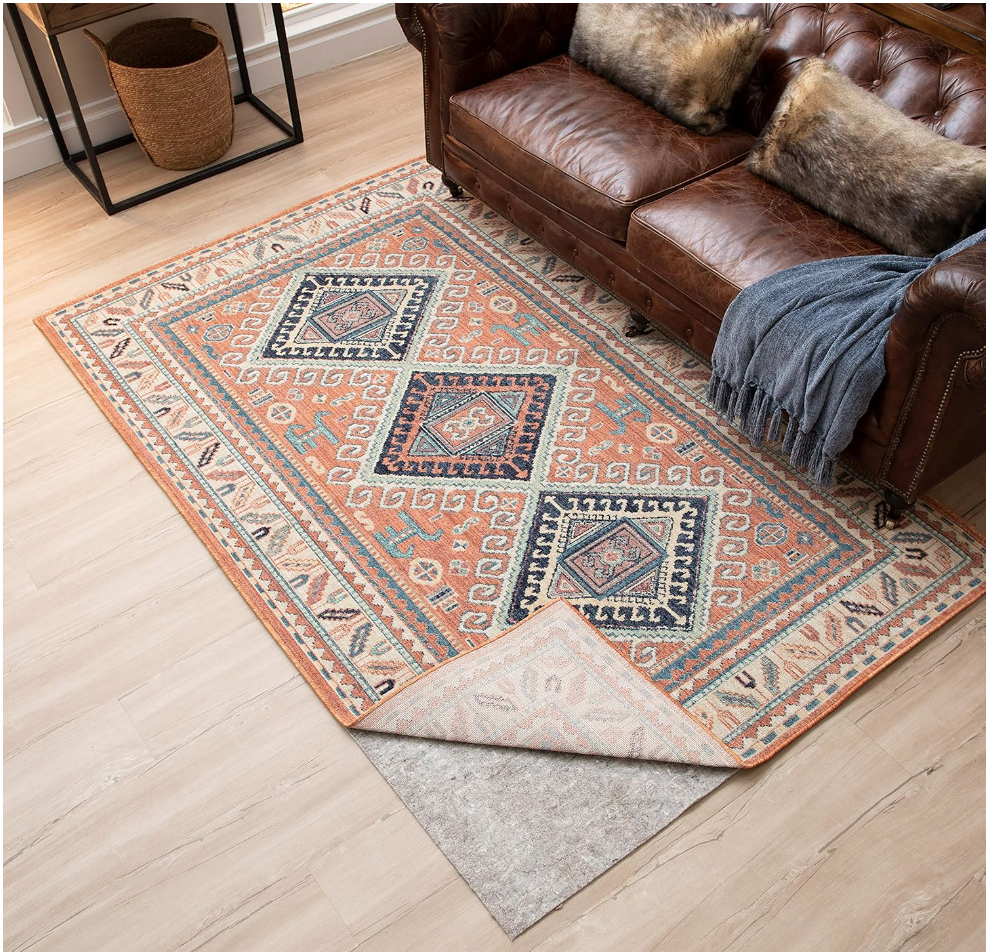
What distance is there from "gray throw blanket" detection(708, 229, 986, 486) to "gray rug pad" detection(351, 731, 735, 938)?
33.0 inches

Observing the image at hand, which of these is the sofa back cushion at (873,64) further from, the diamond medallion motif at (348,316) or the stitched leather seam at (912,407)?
the diamond medallion motif at (348,316)

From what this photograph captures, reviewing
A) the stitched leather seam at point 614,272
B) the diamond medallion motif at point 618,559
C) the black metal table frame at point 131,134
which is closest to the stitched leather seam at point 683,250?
the stitched leather seam at point 614,272

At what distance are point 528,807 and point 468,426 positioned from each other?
3.59 feet

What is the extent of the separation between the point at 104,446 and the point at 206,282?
0.72 metres

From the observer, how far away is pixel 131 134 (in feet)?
12.9

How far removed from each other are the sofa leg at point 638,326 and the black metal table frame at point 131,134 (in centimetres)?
154

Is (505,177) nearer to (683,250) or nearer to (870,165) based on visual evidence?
(683,250)

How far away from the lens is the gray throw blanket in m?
2.38

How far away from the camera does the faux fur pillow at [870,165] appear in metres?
2.43

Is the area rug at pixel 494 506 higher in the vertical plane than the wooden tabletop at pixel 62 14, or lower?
lower

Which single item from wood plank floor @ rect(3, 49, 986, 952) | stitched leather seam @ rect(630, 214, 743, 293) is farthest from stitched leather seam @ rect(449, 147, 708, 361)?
wood plank floor @ rect(3, 49, 986, 952)

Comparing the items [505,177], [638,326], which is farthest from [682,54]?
[638,326]

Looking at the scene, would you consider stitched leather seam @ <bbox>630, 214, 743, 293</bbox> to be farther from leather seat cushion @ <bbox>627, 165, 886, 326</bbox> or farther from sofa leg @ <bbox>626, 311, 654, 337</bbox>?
sofa leg @ <bbox>626, 311, 654, 337</bbox>

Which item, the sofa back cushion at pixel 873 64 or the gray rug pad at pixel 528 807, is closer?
the gray rug pad at pixel 528 807
